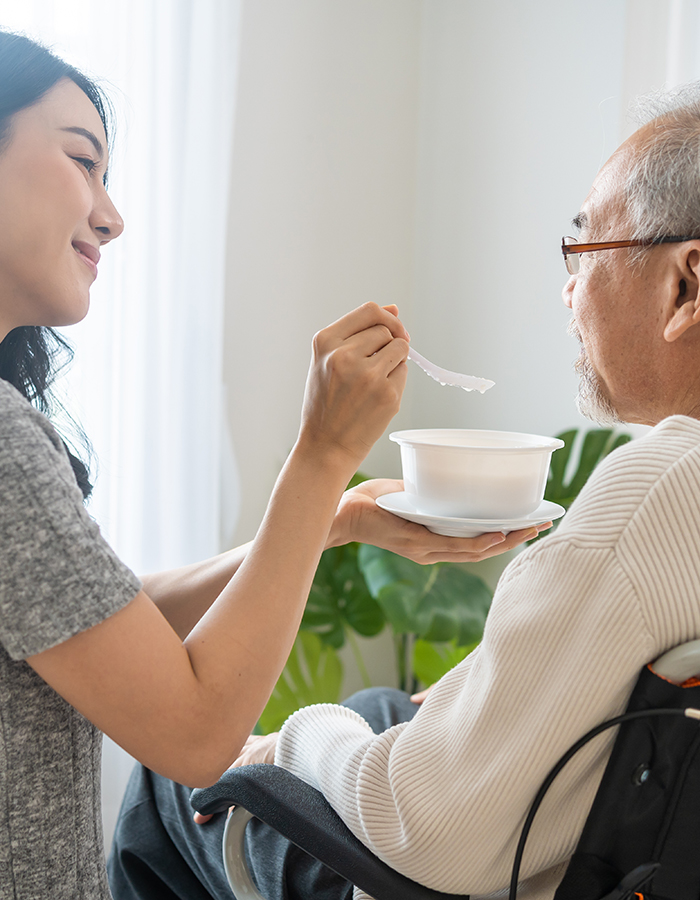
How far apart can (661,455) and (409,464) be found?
367mm

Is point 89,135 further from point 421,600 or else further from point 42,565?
point 421,600

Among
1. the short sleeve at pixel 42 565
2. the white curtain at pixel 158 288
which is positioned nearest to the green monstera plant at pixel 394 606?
the white curtain at pixel 158 288

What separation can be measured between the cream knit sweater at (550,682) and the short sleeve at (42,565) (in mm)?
334

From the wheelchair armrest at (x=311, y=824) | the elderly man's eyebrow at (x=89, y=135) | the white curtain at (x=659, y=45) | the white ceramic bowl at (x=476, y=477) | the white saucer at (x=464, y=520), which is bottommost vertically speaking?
the wheelchair armrest at (x=311, y=824)

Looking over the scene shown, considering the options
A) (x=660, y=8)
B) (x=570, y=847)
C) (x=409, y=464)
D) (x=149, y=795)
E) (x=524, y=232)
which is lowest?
(x=149, y=795)

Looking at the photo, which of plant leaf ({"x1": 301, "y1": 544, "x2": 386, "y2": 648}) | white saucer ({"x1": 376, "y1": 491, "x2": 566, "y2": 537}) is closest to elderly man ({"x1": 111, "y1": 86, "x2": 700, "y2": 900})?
white saucer ({"x1": 376, "y1": 491, "x2": 566, "y2": 537})

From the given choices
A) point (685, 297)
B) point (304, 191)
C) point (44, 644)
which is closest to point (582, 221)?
point (685, 297)

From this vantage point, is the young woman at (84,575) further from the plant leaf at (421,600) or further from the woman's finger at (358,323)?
the plant leaf at (421,600)

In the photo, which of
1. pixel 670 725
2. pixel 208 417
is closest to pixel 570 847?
pixel 670 725

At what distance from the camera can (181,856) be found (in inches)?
45.1

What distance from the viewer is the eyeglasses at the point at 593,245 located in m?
0.92

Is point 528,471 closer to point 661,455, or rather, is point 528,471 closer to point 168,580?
point 661,455

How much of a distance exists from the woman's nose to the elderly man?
24.2 inches

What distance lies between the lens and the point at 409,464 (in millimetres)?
982
